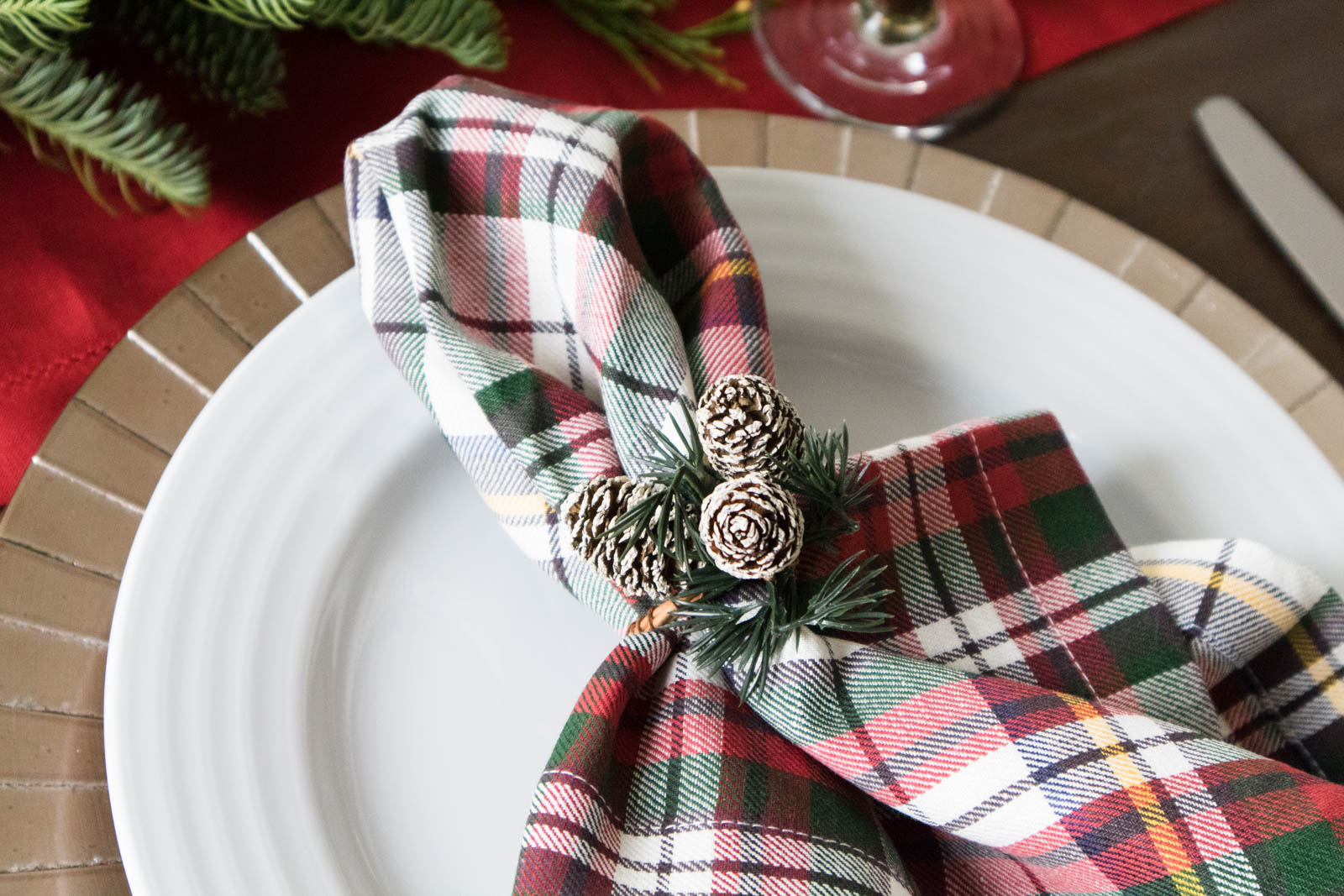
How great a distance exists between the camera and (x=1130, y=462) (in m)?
0.41

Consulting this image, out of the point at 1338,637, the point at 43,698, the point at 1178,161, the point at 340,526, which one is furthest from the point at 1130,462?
the point at 43,698

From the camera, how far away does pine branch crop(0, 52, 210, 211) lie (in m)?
0.36

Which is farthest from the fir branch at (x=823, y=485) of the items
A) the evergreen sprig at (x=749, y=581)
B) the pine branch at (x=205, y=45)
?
the pine branch at (x=205, y=45)

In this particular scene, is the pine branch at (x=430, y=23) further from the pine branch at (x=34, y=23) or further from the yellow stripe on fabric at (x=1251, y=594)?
the yellow stripe on fabric at (x=1251, y=594)

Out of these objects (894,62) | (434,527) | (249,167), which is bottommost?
(434,527)

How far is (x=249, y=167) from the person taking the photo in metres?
0.50

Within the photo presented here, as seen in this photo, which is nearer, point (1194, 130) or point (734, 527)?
point (734, 527)

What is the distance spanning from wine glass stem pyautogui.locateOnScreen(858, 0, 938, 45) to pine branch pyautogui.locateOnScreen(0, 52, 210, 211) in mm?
382

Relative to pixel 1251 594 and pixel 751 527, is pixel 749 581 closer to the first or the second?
pixel 751 527

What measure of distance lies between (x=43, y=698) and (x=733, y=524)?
0.27m

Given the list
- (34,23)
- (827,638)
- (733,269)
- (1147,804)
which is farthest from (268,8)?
(1147,804)

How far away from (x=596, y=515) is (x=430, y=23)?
26cm

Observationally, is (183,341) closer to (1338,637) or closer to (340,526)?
(340,526)

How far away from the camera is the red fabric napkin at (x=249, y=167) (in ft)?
1.41
